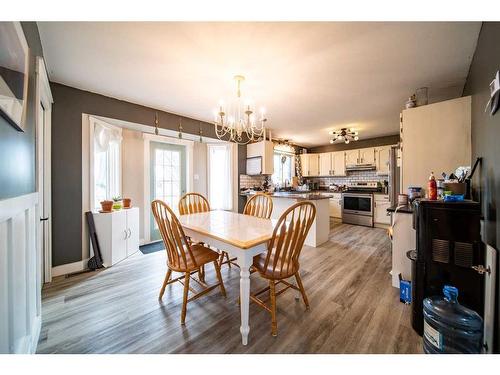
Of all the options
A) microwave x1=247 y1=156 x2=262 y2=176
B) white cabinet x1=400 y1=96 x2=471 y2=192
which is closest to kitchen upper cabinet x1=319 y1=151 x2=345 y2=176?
microwave x1=247 y1=156 x2=262 y2=176

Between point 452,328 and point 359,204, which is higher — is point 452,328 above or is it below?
below

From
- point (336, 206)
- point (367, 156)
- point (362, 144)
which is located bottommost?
point (336, 206)

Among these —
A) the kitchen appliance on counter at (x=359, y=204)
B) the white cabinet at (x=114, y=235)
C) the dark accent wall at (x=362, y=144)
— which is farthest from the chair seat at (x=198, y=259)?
the dark accent wall at (x=362, y=144)

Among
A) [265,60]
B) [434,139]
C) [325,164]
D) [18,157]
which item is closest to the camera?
[18,157]

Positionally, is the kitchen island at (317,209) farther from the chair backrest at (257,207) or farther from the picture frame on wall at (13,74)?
the picture frame on wall at (13,74)

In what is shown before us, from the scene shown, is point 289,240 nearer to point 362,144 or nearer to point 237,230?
point 237,230

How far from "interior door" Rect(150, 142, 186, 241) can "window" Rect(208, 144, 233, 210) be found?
582mm

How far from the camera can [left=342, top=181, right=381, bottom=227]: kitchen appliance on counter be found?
15.7 feet

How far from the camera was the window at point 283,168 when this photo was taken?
574 cm

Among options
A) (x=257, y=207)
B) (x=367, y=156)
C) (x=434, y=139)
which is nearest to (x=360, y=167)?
(x=367, y=156)

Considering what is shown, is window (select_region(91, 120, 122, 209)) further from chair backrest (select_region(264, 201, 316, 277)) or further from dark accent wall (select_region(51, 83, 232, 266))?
chair backrest (select_region(264, 201, 316, 277))

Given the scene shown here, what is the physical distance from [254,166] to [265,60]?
268 centimetres

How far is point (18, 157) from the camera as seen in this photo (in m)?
1.06

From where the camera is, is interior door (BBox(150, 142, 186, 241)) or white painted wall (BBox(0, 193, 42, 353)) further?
interior door (BBox(150, 142, 186, 241))
